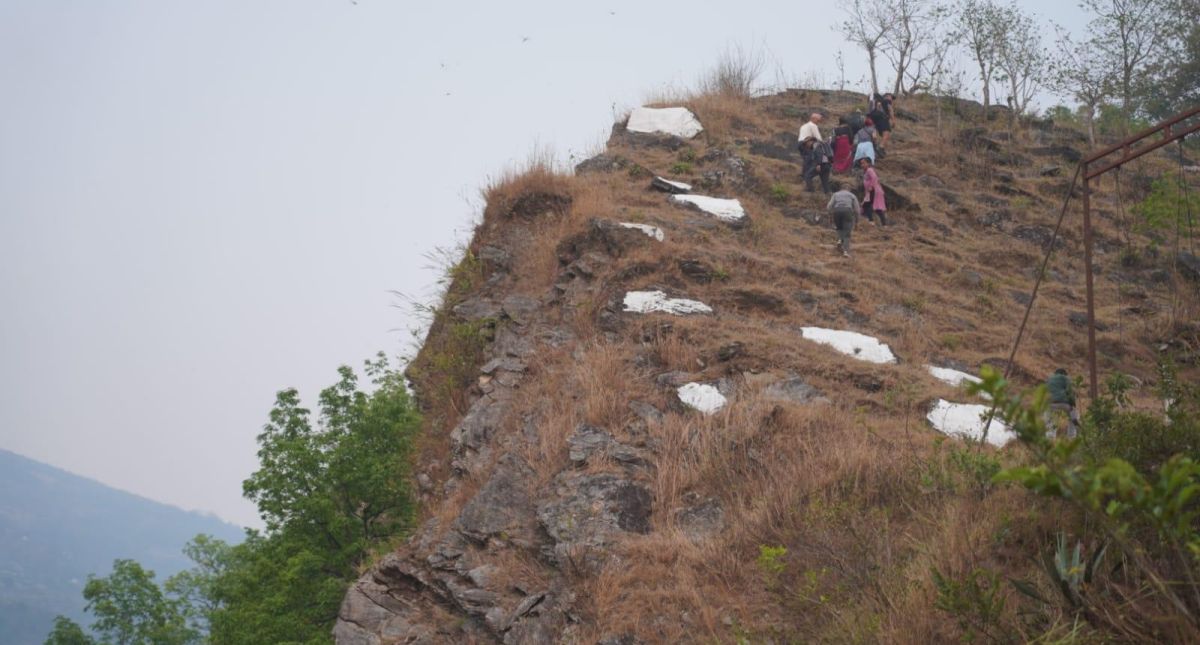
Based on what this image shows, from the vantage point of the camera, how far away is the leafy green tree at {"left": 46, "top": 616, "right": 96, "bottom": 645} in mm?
24469

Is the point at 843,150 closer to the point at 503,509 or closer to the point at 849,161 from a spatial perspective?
the point at 849,161

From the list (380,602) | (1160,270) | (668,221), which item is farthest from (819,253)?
(380,602)

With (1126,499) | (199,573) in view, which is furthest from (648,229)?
(199,573)

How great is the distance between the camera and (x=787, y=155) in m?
19.9

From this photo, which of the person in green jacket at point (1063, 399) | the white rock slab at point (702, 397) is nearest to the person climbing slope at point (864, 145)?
the person in green jacket at point (1063, 399)

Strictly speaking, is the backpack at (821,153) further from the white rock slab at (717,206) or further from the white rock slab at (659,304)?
the white rock slab at (659,304)

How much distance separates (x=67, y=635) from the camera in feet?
81.1

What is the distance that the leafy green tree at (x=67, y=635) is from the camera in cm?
2447

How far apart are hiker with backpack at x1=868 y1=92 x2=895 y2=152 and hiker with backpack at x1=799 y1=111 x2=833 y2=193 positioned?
3.29m

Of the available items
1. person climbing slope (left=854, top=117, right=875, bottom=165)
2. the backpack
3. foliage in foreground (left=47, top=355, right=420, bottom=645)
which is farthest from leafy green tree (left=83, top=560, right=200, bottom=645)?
person climbing slope (left=854, top=117, right=875, bottom=165)

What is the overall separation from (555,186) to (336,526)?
19.9ft

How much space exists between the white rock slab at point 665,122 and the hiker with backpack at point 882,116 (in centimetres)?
412

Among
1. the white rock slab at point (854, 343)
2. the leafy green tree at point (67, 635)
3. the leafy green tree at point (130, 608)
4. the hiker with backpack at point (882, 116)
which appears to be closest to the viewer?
the white rock slab at point (854, 343)

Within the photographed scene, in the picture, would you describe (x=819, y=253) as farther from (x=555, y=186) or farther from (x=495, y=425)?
(x=495, y=425)
